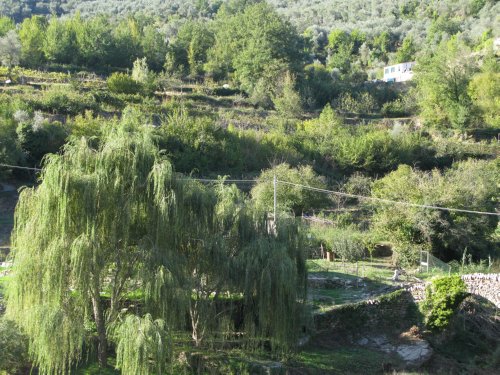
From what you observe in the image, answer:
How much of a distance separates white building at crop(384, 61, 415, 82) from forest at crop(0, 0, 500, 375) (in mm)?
10102

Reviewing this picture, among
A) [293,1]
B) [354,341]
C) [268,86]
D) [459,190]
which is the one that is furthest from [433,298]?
[293,1]

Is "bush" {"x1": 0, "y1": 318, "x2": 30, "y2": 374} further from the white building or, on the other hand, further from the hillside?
the hillside

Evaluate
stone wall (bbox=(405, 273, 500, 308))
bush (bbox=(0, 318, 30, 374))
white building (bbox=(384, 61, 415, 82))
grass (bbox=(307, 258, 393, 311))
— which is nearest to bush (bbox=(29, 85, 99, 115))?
grass (bbox=(307, 258, 393, 311))

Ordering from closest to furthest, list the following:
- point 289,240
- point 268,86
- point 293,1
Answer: point 289,240 < point 268,86 < point 293,1

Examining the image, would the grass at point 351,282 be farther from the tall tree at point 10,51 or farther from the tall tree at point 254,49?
the tall tree at point 10,51

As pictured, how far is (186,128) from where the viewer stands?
35625 mm

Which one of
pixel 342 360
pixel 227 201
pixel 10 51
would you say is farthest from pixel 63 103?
pixel 342 360

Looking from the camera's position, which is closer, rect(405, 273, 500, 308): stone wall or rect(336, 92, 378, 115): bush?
rect(405, 273, 500, 308): stone wall

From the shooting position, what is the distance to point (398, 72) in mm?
74500

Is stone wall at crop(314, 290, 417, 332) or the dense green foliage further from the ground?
the dense green foliage

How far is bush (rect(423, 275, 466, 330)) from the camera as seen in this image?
1869 centimetres

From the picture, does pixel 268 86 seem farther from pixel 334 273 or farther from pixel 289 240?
pixel 289 240

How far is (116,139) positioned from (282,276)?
17.7 feet

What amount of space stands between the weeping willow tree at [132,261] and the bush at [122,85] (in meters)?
30.5
